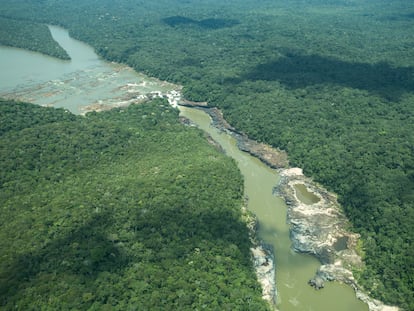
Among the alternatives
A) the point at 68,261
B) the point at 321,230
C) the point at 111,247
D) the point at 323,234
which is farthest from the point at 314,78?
the point at 68,261

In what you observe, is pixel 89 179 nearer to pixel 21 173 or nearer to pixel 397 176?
pixel 21 173

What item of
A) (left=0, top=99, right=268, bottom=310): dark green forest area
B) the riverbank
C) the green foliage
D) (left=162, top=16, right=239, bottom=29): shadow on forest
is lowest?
(left=162, top=16, right=239, bottom=29): shadow on forest

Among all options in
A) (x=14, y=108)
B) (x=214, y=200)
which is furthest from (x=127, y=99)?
(x=214, y=200)

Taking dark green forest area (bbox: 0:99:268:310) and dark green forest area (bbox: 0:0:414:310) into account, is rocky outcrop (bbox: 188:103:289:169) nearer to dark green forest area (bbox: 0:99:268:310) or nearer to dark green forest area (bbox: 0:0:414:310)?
dark green forest area (bbox: 0:0:414:310)

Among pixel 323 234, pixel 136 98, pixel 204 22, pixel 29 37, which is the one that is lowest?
pixel 204 22

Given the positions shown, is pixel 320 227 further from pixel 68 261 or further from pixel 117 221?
pixel 68 261

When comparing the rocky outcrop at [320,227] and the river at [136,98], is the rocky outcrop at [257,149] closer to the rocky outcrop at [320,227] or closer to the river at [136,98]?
the river at [136,98]

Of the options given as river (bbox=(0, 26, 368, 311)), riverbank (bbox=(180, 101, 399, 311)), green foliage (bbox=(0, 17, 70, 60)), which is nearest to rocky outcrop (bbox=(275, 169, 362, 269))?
riverbank (bbox=(180, 101, 399, 311))
